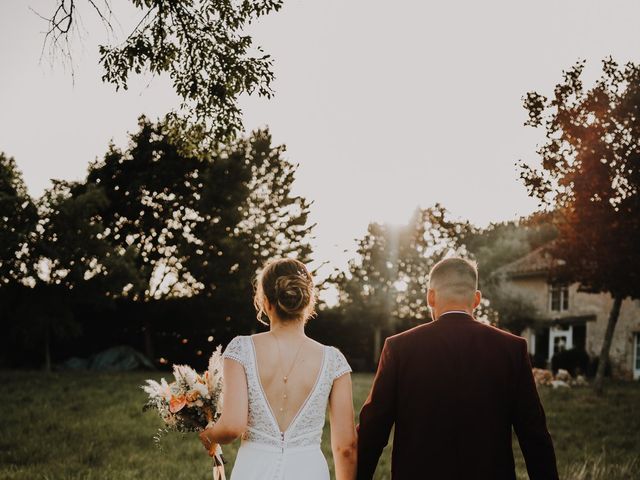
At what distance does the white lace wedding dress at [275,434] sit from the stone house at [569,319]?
32278mm

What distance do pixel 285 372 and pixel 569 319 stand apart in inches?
1449

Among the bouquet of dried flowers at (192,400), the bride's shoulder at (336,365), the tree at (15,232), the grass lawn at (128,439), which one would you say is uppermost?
the tree at (15,232)

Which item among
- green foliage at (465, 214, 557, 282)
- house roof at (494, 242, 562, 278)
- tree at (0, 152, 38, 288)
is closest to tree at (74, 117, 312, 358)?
tree at (0, 152, 38, 288)

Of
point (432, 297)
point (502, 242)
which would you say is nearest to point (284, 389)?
point (432, 297)

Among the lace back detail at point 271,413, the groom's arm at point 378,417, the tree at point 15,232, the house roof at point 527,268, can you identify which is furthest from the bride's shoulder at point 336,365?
the house roof at point 527,268

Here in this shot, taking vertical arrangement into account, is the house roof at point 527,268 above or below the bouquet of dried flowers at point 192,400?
above

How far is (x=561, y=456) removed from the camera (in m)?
11.3

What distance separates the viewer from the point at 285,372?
4211 mm

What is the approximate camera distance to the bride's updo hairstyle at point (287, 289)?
4.18 m

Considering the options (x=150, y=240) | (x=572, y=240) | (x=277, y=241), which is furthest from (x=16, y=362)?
(x=572, y=240)

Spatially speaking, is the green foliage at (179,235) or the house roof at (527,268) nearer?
the green foliage at (179,235)

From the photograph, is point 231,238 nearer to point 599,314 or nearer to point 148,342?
point 148,342

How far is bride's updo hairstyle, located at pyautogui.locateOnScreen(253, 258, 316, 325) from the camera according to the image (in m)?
4.18

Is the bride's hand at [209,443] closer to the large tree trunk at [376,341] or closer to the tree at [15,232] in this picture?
the tree at [15,232]
